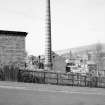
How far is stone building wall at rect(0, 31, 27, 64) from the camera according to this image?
23.1 metres

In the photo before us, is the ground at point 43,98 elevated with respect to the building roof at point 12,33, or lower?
lower

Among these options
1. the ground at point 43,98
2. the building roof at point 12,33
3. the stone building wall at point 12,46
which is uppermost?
the building roof at point 12,33

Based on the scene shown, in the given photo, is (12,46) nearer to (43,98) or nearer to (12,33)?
(12,33)

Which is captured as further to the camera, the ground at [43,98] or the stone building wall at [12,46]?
the stone building wall at [12,46]

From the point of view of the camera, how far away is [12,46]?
23.9m

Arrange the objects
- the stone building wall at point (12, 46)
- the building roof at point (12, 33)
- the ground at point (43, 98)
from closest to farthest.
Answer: the ground at point (43, 98) < the stone building wall at point (12, 46) < the building roof at point (12, 33)

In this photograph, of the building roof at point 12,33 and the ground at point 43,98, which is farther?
the building roof at point 12,33

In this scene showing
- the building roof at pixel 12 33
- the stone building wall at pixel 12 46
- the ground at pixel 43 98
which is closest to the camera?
the ground at pixel 43 98

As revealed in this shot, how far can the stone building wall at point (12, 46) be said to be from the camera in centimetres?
2312

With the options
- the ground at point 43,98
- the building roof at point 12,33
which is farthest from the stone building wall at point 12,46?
the ground at point 43,98

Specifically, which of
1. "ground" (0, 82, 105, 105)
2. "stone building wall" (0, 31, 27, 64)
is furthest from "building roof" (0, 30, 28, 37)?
"ground" (0, 82, 105, 105)

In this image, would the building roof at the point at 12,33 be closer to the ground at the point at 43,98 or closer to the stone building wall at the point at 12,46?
the stone building wall at the point at 12,46

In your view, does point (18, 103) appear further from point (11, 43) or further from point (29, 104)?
point (11, 43)

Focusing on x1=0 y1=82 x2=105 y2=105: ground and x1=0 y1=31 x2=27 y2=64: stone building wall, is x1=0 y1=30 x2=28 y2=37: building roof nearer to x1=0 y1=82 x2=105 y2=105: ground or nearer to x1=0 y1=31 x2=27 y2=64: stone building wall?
x1=0 y1=31 x2=27 y2=64: stone building wall
